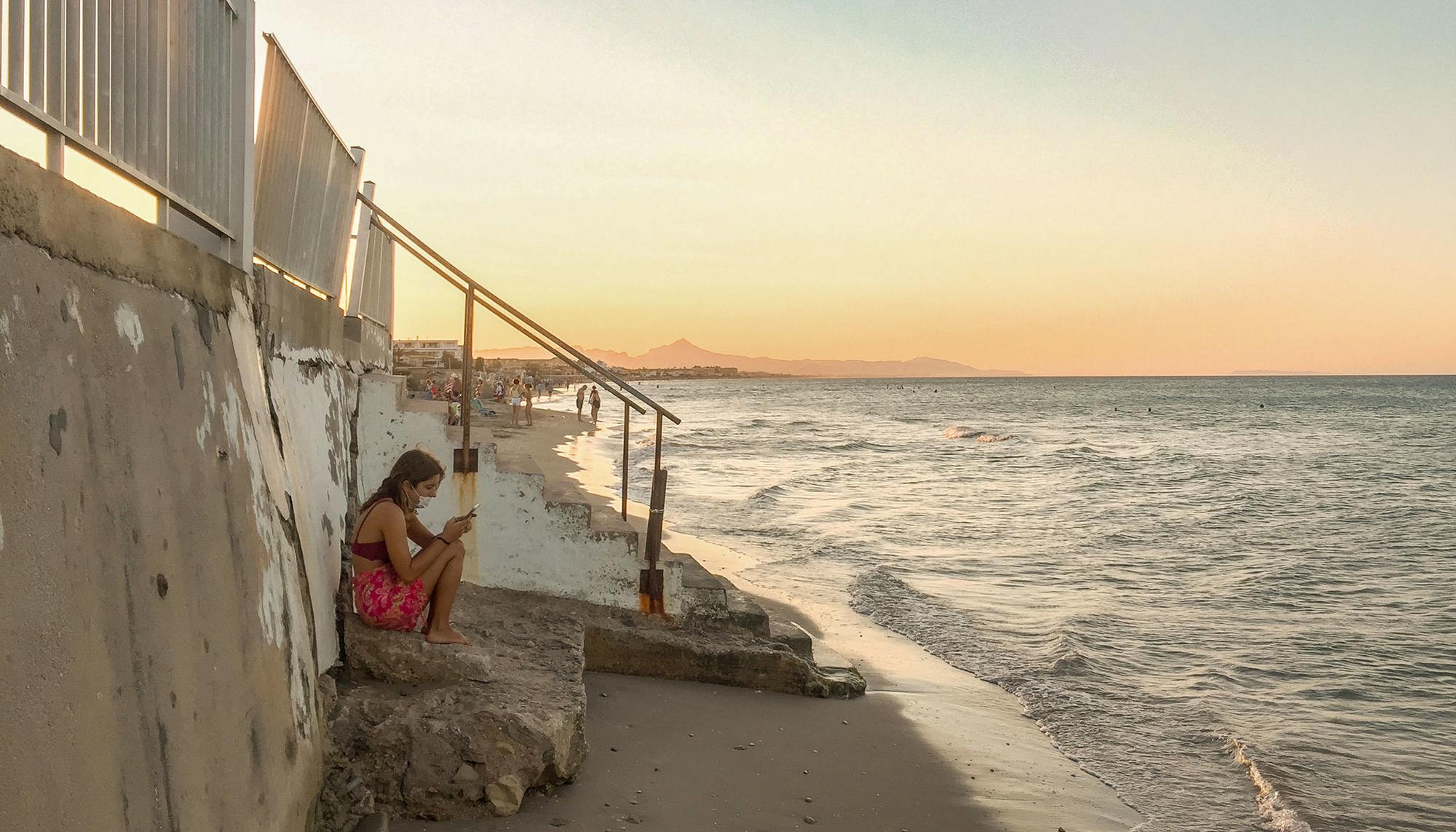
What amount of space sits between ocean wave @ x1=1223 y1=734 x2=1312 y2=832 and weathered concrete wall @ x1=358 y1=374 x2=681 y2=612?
3771mm

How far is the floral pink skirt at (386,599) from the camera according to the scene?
452 cm

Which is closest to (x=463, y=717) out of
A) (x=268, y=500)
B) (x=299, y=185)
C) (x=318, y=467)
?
(x=268, y=500)

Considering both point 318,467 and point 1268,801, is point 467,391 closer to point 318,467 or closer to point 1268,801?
point 318,467

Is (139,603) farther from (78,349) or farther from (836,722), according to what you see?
(836,722)

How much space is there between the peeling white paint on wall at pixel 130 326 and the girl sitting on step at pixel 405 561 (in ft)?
7.06

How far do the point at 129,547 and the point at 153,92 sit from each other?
149 cm

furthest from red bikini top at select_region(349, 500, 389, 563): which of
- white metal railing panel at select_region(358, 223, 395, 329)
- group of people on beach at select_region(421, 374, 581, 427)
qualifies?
white metal railing panel at select_region(358, 223, 395, 329)

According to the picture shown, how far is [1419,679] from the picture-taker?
29.6 feet

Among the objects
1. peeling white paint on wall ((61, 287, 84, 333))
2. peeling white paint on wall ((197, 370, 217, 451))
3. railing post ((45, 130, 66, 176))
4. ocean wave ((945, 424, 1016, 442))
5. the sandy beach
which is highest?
railing post ((45, 130, 66, 176))

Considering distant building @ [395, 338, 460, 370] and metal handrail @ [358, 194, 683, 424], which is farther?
distant building @ [395, 338, 460, 370]

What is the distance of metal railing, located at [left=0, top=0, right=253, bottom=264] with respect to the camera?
226 centimetres

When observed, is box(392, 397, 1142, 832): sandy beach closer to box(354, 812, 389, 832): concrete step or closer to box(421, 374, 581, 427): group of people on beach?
box(354, 812, 389, 832): concrete step

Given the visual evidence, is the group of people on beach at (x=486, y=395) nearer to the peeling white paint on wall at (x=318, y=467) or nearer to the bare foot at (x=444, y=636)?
the peeling white paint on wall at (x=318, y=467)

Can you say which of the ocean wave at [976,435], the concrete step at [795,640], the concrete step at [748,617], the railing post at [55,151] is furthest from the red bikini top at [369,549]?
the ocean wave at [976,435]
